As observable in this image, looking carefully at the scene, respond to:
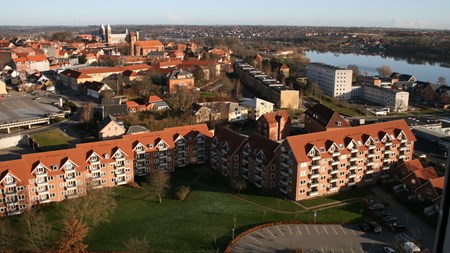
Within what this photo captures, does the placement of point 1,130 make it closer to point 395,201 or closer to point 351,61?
point 395,201

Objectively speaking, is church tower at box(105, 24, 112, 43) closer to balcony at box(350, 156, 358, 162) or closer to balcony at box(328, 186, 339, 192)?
balcony at box(350, 156, 358, 162)

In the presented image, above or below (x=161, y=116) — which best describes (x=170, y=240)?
below

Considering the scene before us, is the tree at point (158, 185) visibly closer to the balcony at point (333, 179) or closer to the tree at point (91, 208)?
the tree at point (91, 208)

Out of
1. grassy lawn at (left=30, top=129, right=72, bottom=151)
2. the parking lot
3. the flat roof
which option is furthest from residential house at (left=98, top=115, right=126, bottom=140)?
the parking lot

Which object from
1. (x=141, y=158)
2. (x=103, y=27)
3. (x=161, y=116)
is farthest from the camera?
(x=103, y=27)

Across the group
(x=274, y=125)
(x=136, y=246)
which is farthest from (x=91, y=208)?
(x=274, y=125)

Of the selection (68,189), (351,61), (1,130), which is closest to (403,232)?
(68,189)

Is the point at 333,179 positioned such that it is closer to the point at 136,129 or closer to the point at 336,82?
the point at 136,129
